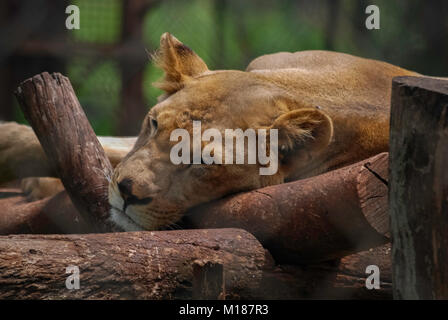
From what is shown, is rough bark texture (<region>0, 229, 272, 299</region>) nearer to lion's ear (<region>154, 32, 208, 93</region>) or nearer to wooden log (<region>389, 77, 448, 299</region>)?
wooden log (<region>389, 77, 448, 299</region>)

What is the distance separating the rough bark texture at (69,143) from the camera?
65.3 inches

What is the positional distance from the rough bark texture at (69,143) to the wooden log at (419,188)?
79cm

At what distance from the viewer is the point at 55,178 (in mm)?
2127

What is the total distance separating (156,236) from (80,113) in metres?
0.63

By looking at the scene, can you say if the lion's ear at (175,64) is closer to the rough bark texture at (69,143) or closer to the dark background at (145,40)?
the rough bark texture at (69,143)

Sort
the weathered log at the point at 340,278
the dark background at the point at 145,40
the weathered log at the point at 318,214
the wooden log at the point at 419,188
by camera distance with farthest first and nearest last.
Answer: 1. the dark background at the point at 145,40
2. the weathered log at the point at 340,278
3. the weathered log at the point at 318,214
4. the wooden log at the point at 419,188

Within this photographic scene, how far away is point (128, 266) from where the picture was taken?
3.81ft

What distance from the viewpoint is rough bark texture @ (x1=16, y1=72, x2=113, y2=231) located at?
1658mm

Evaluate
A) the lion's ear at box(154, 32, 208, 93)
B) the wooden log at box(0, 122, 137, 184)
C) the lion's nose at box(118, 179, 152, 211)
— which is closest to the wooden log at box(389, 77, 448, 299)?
the lion's nose at box(118, 179, 152, 211)

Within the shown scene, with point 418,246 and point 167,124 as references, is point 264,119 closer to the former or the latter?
point 167,124

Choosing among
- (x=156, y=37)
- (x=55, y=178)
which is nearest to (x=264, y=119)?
(x=55, y=178)

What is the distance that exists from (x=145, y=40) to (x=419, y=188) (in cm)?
316

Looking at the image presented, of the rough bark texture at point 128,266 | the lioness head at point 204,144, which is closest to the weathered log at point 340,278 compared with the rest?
the rough bark texture at point 128,266

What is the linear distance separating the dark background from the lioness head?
2.29 metres
